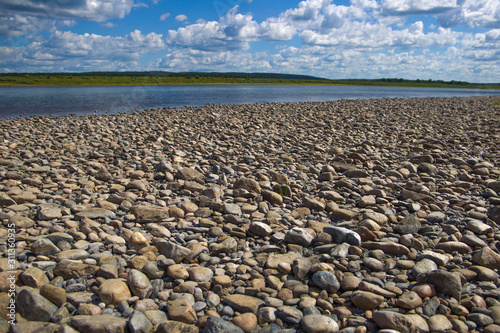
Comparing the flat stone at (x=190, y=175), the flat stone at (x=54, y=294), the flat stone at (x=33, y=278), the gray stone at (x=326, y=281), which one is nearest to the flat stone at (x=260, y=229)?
the gray stone at (x=326, y=281)

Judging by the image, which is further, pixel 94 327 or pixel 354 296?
pixel 354 296

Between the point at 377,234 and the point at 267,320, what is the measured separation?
1.94 m

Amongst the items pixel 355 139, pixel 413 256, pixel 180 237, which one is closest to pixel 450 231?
pixel 413 256

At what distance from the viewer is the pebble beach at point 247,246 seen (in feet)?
7.86

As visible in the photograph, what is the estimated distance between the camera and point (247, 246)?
3.53 meters

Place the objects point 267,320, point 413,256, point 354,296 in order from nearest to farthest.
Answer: point 267,320
point 354,296
point 413,256

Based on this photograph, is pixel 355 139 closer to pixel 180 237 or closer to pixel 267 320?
pixel 180 237

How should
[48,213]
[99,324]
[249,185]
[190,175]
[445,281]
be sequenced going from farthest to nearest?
[190,175]
[249,185]
[48,213]
[445,281]
[99,324]

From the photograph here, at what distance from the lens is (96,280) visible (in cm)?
278

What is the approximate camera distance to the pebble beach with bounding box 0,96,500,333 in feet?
7.86

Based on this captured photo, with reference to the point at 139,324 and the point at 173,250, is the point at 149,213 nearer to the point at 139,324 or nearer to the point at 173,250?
the point at 173,250

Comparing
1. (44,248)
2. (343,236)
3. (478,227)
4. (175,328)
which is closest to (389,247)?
(343,236)

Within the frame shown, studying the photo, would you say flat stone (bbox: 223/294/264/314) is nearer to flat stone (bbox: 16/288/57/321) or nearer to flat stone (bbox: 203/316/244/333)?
flat stone (bbox: 203/316/244/333)

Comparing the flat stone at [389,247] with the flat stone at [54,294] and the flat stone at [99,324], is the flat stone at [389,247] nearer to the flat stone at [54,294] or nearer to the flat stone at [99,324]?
the flat stone at [99,324]
